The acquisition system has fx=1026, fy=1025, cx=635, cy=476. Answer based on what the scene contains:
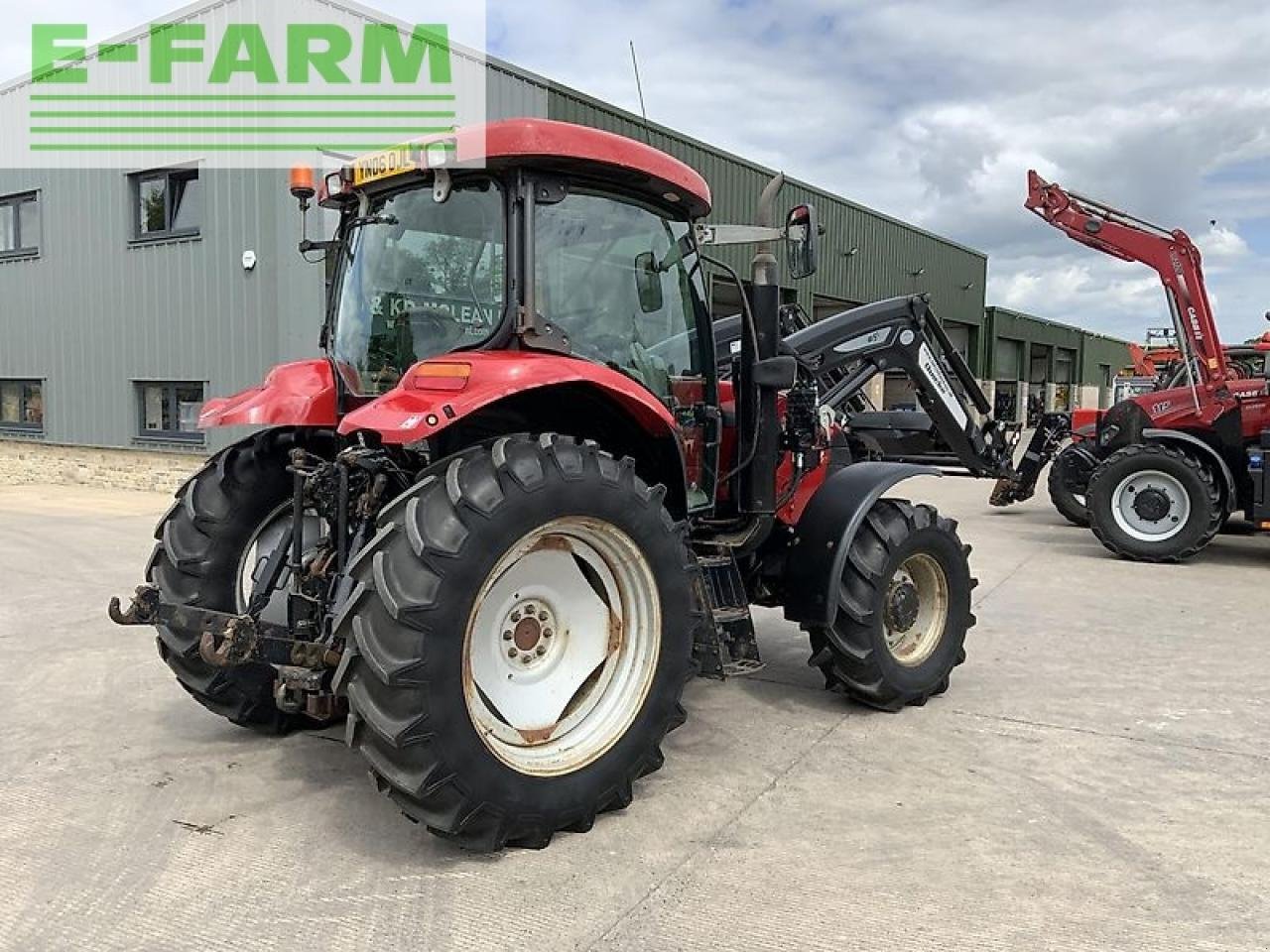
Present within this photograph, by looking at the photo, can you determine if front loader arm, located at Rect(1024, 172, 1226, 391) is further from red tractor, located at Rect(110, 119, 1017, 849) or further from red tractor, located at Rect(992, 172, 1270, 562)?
red tractor, located at Rect(110, 119, 1017, 849)

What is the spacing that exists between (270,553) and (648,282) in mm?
1858

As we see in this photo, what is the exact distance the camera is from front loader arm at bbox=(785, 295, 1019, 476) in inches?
208

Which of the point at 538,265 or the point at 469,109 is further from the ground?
the point at 469,109

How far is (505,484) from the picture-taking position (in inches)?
122

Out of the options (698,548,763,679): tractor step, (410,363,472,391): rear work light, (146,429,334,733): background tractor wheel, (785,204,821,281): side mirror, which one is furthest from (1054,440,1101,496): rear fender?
(410,363,472,391): rear work light

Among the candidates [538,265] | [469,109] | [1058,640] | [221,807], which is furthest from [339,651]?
[469,109]

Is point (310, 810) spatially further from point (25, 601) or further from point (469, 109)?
point (469, 109)

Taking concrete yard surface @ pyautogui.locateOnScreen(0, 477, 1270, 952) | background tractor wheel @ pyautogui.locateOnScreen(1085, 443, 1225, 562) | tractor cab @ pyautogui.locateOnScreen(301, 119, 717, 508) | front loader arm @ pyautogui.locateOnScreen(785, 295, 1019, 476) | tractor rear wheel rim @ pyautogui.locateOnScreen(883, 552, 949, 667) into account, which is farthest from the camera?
background tractor wheel @ pyautogui.locateOnScreen(1085, 443, 1225, 562)

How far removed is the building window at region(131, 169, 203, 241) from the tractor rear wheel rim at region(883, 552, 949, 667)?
10871 millimetres

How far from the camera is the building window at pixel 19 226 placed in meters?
14.8

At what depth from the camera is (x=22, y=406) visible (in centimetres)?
1552

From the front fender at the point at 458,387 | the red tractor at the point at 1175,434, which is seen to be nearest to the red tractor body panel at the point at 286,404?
the front fender at the point at 458,387

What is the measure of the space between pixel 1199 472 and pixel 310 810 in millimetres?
8467

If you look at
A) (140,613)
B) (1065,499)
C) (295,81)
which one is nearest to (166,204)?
(295,81)
